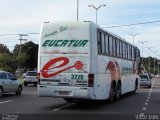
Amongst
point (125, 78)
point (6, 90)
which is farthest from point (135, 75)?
point (6, 90)

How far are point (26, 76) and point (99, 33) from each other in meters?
27.1

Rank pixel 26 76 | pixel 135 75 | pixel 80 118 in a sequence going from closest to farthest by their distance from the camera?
pixel 80 118, pixel 135 75, pixel 26 76

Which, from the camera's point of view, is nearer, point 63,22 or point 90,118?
point 90,118

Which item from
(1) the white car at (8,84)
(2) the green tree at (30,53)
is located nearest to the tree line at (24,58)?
(2) the green tree at (30,53)

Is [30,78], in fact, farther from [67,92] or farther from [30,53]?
[30,53]

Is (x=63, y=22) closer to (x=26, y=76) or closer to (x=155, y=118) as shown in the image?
(x=155, y=118)

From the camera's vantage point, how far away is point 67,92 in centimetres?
1762

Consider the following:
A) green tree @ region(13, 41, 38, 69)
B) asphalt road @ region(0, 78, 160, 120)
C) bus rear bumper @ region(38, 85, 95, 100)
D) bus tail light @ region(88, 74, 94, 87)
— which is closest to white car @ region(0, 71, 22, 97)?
asphalt road @ region(0, 78, 160, 120)

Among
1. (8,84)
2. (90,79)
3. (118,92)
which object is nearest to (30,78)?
(8,84)

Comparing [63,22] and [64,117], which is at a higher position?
[63,22]

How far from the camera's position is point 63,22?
720 inches

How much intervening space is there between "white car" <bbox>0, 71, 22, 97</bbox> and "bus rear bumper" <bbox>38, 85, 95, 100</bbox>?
783 centimetres

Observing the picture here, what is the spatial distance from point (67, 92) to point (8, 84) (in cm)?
917

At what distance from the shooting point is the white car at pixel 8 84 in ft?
82.9
